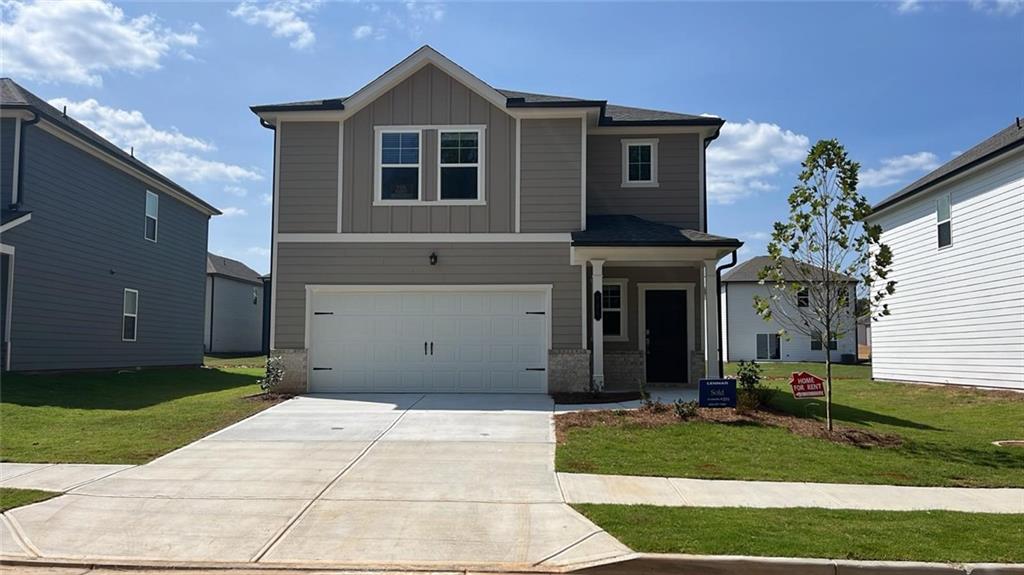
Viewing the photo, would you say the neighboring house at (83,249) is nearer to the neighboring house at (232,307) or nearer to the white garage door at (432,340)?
the white garage door at (432,340)

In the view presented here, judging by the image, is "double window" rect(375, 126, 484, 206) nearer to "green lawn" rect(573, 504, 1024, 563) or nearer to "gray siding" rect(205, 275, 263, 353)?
"green lawn" rect(573, 504, 1024, 563)

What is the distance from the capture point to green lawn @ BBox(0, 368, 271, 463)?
9.92m

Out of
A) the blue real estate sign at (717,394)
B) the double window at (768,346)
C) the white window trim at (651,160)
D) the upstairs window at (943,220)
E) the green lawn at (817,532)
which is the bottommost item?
the green lawn at (817,532)

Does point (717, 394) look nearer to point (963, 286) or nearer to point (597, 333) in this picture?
point (597, 333)

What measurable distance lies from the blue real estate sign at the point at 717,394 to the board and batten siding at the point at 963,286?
8642 mm

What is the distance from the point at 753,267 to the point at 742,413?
31116 mm

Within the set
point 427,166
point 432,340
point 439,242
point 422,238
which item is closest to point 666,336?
point 432,340

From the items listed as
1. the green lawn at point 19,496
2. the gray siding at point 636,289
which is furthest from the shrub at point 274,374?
the green lawn at point 19,496

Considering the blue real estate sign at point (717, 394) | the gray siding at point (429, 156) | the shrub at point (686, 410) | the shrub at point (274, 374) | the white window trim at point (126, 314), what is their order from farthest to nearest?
the white window trim at point (126, 314) < the gray siding at point (429, 156) < the shrub at point (274, 374) < the blue real estate sign at point (717, 394) < the shrub at point (686, 410)

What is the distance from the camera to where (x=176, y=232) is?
80.8ft

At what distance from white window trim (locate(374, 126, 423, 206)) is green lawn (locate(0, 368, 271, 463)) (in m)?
4.94

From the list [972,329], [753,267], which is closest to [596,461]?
[972,329]

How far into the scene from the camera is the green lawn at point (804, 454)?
29.5ft

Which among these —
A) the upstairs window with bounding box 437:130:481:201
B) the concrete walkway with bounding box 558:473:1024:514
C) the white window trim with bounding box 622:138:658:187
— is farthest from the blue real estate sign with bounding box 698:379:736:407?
the white window trim with bounding box 622:138:658:187
